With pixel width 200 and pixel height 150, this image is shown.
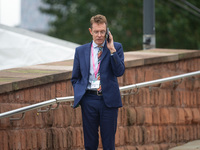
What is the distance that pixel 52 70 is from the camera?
548 cm

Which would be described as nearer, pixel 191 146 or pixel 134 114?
pixel 134 114

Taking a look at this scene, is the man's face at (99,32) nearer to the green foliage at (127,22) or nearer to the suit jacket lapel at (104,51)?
the suit jacket lapel at (104,51)

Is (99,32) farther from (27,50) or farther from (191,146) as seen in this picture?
(27,50)

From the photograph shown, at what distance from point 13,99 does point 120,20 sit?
20.9 m

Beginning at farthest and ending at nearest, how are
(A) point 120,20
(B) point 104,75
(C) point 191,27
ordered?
(A) point 120,20 < (C) point 191,27 < (B) point 104,75

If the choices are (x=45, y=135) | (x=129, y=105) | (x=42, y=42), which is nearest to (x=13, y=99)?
(x=45, y=135)

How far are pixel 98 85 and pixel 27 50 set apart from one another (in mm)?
4450

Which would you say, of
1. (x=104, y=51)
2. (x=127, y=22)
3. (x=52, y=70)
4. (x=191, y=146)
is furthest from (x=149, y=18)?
(x=127, y=22)

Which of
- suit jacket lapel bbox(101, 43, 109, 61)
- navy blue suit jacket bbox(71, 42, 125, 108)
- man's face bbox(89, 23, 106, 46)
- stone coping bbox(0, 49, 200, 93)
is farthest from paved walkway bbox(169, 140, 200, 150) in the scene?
man's face bbox(89, 23, 106, 46)

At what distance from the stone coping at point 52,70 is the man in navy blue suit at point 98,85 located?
2.00 ft

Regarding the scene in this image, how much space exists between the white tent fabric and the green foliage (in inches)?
447

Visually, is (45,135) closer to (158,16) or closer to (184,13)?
(184,13)

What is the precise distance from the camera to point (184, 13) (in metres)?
22.0

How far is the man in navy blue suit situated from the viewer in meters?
4.40
